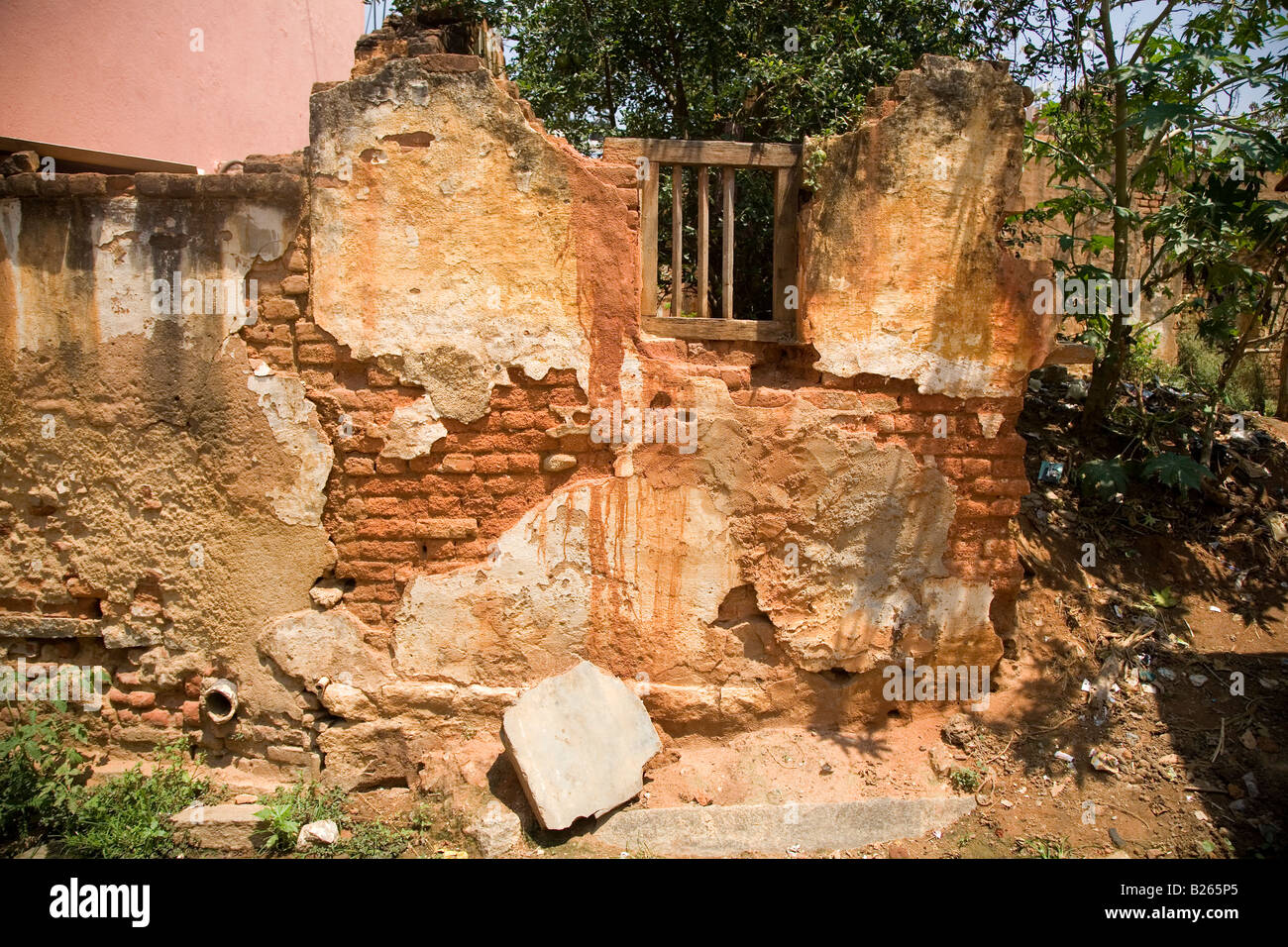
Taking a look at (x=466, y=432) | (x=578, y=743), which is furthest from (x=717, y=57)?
(x=578, y=743)

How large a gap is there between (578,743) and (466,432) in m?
1.60

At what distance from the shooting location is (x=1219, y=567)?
5363mm

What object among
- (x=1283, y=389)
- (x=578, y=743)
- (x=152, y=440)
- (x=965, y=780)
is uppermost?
(x=1283, y=389)

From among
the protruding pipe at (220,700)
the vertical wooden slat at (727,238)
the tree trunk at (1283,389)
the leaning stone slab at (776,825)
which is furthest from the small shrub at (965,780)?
the tree trunk at (1283,389)

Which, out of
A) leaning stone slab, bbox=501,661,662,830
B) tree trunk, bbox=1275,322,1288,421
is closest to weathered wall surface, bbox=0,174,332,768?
leaning stone slab, bbox=501,661,662,830

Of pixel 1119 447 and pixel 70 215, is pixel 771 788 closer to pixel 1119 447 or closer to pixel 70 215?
pixel 1119 447

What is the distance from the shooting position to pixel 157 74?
7.48 m

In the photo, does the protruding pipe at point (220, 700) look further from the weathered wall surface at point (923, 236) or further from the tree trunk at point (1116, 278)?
the tree trunk at point (1116, 278)

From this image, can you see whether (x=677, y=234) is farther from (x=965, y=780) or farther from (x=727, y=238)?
(x=965, y=780)

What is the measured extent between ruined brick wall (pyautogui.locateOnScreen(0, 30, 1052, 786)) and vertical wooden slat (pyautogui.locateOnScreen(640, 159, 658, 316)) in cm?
15

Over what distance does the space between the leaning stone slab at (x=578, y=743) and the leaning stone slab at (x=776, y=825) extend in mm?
149

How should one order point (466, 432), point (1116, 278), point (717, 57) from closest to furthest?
1. point (466, 432)
2. point (1116, 278)
3. point (717, 57)

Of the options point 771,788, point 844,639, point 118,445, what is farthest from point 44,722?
point 844,639

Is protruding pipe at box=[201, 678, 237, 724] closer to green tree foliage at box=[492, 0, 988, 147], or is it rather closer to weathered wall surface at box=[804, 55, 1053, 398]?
weathered wall surface at box=[804, 55, 1053, 398]
